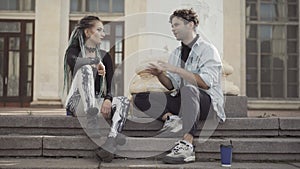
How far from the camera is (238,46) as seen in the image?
1386 centimetres

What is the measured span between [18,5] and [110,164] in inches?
450

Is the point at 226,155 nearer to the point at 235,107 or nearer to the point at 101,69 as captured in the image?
the point at 235,107

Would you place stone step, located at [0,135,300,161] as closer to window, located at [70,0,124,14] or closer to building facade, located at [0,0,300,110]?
building facade, located at [0,0,300,110]

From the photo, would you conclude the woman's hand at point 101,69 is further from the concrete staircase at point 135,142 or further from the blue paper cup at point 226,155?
the blue paper cup at point 226,155

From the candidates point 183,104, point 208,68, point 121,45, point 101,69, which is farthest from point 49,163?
point 121,45

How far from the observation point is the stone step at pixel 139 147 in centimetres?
436

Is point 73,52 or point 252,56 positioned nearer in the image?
point 73,52

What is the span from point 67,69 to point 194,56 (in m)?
1.35

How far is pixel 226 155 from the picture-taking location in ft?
13.1

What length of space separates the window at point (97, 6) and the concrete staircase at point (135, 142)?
9.85 metres

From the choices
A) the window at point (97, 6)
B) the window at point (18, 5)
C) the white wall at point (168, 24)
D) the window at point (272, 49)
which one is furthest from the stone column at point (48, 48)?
the white wall at point (168, 24)

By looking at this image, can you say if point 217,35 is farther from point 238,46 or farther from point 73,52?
point 238,46

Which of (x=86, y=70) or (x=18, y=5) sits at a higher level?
(x=18, y=5)

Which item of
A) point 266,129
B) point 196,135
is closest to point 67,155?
point 196,135
